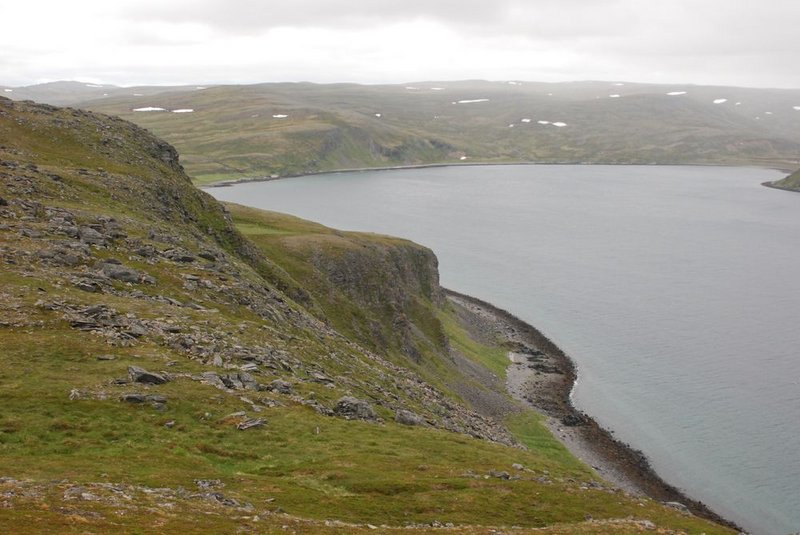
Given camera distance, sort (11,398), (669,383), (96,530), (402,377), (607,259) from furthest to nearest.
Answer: (607,259)
(669,383)
(402,377)
(11,398)
(96,530)

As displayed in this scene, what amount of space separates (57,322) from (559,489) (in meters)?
31.7

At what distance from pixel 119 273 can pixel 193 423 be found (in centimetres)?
1833

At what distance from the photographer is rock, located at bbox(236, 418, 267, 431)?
110 feet

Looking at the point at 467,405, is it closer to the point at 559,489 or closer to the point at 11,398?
the point at 559,489

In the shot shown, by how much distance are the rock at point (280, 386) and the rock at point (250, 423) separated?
4.89 meters

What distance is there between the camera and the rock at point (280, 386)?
39.7 meters

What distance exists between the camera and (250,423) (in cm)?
3400

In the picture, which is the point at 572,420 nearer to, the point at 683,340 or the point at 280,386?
the point at 683,340

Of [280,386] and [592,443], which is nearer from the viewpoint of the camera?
[280,386]

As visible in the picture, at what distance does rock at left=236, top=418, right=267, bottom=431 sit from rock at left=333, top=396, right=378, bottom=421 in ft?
23.2

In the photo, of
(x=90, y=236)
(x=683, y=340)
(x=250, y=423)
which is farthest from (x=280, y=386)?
(x=683, y=340)

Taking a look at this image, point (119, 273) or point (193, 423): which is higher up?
point (119, 273)

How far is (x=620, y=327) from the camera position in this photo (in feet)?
395

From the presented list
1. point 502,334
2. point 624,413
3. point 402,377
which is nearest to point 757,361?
point 624,413
